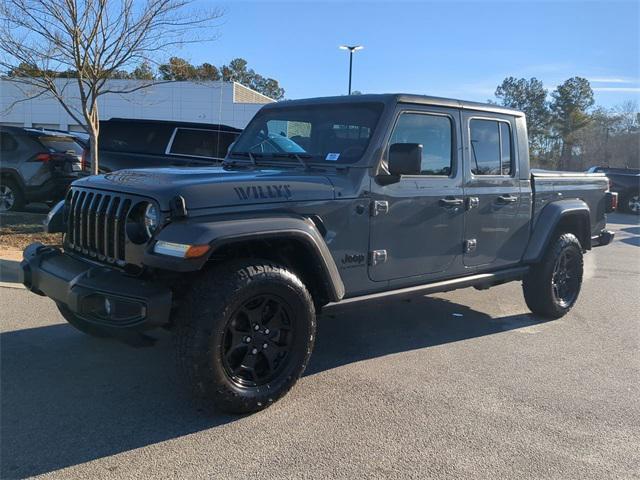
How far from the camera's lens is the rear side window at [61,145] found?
32.6 feet

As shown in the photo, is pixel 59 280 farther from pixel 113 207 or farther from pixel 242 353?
pixel 242 353

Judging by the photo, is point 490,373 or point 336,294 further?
point 490,373

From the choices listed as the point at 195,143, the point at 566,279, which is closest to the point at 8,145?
the point at 195,143

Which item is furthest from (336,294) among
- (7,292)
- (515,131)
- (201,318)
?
(7,292)

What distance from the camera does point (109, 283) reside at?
3217mm

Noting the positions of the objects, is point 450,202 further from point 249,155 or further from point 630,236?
point 630,236

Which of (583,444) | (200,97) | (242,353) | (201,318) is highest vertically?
(200,97)

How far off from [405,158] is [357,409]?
5.53 feet

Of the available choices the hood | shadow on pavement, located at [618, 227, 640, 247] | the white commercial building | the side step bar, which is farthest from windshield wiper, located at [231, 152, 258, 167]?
the white commercial building

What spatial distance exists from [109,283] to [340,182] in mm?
1608

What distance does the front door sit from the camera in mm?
4070

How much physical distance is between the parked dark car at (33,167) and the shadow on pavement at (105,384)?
5.74 meters

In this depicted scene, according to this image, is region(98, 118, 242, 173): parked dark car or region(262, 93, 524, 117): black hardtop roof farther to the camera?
region(98, 118, 242, 173): parked dark car

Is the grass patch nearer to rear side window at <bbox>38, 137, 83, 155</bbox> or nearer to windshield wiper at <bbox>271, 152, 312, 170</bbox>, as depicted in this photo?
rear side window at <bbox>38, 137, 83, 155</bbox>
